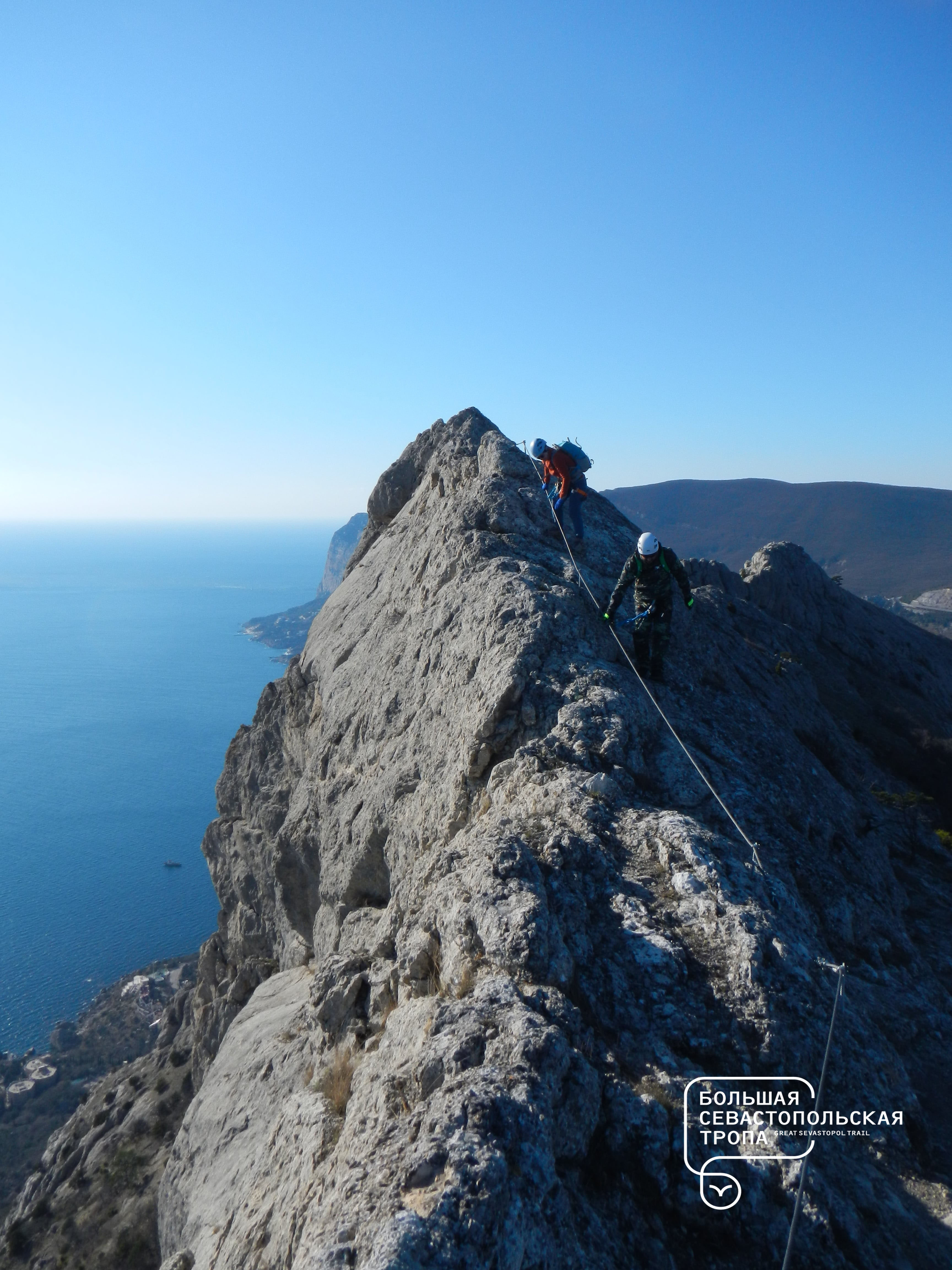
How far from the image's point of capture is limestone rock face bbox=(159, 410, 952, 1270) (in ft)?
14.9

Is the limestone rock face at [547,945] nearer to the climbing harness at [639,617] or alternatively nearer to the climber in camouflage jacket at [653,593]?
the climbing harness at [639,617]

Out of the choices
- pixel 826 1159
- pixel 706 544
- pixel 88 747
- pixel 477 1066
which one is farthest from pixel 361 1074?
pixel 706 544

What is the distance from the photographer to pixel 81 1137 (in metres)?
27.1

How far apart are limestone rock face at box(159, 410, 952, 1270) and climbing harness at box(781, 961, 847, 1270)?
4.3 inches

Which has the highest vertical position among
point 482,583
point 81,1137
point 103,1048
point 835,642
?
point 482,583

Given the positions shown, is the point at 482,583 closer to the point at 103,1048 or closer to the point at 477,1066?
the point at 477,1066

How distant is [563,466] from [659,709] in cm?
583

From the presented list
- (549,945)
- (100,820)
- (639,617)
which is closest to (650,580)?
(639,617)

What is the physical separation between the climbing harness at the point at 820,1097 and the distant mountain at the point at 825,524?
117m

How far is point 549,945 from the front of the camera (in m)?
5.91

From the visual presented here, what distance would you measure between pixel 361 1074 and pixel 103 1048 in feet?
221

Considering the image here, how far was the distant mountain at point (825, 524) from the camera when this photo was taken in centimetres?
13500

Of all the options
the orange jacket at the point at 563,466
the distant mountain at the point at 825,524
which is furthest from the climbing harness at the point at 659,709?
the distant mountain at the point at 825,524

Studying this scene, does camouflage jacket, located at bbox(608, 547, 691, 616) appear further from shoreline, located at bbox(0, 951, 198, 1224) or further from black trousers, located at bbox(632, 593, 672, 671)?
shoreline, located at bbox(0, 951, 198, 1224)
